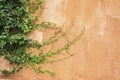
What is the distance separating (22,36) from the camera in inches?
280

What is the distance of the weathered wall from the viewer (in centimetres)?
720

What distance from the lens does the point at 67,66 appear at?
7.20 m

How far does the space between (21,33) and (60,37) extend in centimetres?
70

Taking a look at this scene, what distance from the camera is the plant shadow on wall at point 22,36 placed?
7.08m

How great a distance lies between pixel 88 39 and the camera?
23.9 feet

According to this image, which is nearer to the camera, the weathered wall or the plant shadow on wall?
the plant shadow on wall

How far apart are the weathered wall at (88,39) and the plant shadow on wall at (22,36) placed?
125 mm

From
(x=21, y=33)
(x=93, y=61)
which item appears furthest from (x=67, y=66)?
(x=21, y=33)

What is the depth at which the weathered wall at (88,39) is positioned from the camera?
23.6 feet

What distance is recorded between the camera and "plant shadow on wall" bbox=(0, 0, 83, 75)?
7.08 metres

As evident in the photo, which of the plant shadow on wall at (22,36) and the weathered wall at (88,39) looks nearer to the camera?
the plant shadow on wall at (22,36)

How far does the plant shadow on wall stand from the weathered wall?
125mm

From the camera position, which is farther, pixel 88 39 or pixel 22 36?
pixel 88 39

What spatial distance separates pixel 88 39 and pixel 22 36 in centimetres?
119
